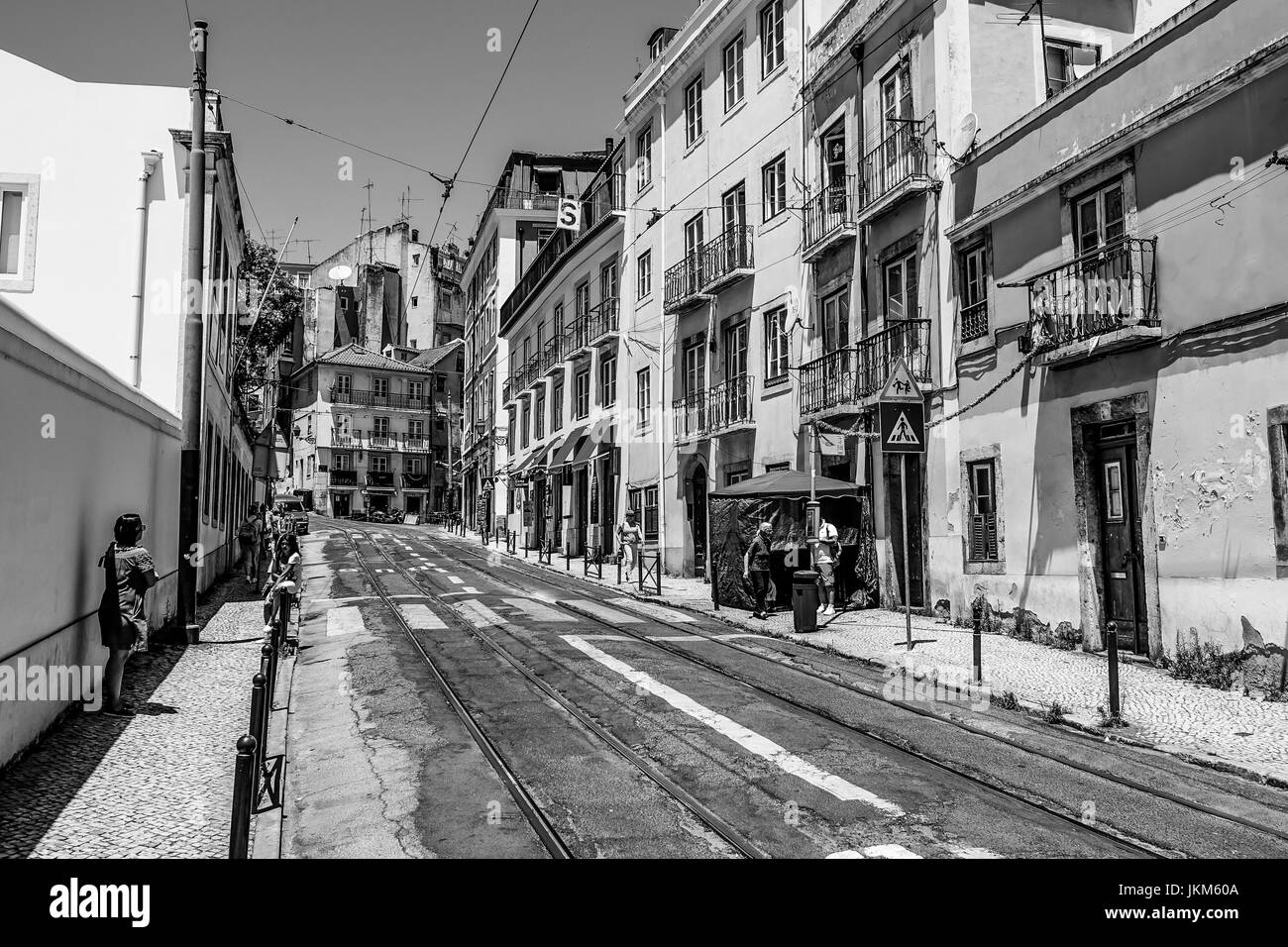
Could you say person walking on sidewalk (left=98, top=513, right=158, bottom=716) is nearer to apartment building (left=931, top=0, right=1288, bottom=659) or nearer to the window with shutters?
apartment building (left=931, top=0, right=1288, bottom=659)

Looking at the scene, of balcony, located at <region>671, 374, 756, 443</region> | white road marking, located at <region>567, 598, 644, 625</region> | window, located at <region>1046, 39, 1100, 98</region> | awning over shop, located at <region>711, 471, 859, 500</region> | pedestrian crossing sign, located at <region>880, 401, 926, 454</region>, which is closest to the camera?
pedestrian crossing sign, located at <region>880, 401, 926, 454</region>

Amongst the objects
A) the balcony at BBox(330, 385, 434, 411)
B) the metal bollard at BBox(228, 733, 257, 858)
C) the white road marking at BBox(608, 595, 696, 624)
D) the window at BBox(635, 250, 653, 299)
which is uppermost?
the balcony at BBox(330, 385, 434, 411)

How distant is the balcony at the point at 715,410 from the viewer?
891 inches

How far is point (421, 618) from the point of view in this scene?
50.8 feet

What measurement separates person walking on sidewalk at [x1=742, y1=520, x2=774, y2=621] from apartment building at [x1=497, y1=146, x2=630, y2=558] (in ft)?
31.7

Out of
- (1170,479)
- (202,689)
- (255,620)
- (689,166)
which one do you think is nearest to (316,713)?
(202,689)

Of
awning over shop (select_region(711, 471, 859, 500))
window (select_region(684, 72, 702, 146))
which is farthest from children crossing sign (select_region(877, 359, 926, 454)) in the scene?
window (select_region(684, 72, 702, 146))

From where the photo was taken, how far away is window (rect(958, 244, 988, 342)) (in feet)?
49.6

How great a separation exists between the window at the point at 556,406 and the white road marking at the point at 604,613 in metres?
20.6

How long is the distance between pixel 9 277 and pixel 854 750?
622 inches

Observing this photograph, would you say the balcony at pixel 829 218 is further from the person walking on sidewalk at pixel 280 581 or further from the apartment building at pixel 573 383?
the person walking on sidewalk at pixel 280 581
